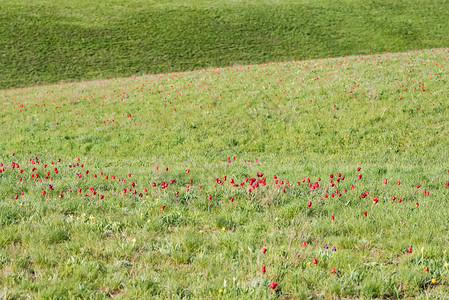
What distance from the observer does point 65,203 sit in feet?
20.2

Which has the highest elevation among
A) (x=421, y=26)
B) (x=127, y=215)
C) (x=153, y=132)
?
(x=421, y=26)

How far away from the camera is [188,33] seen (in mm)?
45000

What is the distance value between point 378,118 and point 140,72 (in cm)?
2771

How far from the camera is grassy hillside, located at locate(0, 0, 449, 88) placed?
3797 centimetres

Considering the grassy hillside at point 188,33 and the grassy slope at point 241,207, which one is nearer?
the grassy slope at point 241,207

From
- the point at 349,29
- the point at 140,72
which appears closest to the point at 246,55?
the point at 140,72

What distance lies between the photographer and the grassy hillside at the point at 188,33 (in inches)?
1495

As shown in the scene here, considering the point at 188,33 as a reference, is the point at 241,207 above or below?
below

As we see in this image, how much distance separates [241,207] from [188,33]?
4234 centimetres

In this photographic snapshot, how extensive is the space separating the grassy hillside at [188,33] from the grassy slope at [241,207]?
23567 millimetres

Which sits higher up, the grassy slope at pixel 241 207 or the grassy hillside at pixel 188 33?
the grassy hillside at pixel 188 33

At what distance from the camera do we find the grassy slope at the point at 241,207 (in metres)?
3.97

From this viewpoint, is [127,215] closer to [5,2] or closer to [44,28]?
[44,28]

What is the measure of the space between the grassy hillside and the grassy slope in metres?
23.6
